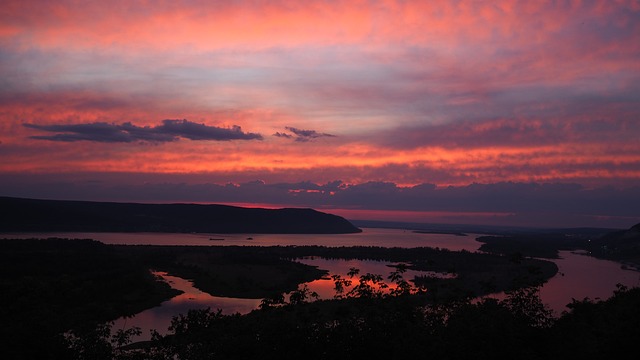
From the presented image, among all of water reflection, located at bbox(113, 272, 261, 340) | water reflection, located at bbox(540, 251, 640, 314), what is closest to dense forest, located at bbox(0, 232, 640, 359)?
water reflection, located at bbox(113, 272, 261, 340)

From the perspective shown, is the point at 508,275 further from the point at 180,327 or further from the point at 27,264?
the point at 27,264

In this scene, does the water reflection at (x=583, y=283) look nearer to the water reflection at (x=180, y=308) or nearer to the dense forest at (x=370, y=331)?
the dense forest at (x=370, y=331)

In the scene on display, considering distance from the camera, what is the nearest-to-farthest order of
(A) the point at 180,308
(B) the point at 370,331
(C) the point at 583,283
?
(B) the point at 370,331, (A) the point at 180,308, (C) the point at 583,283

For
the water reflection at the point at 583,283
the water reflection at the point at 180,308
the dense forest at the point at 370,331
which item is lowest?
the water reflection at the point at 180,308

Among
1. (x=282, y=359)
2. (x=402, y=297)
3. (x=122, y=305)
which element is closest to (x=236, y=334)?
(x=282, y=359)

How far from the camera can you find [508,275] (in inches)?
3051

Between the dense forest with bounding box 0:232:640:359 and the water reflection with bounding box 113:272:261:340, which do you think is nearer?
the dense forest with bounding box 0:232:640:359

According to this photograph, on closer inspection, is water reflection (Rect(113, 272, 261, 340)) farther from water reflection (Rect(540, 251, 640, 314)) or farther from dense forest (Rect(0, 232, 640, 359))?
water reflection (Rect(540, 251, 640, 314))

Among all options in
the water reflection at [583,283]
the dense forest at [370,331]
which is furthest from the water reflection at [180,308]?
the water reflection at [583,283]

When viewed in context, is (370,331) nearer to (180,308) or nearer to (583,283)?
(180,308)

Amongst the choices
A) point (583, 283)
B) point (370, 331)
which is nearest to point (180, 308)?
point (370, 331)

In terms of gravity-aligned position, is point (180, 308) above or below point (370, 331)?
below

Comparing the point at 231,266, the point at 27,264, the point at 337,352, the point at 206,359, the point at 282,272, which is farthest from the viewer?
the point at 231,266

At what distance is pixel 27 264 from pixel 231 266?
29757 mm
